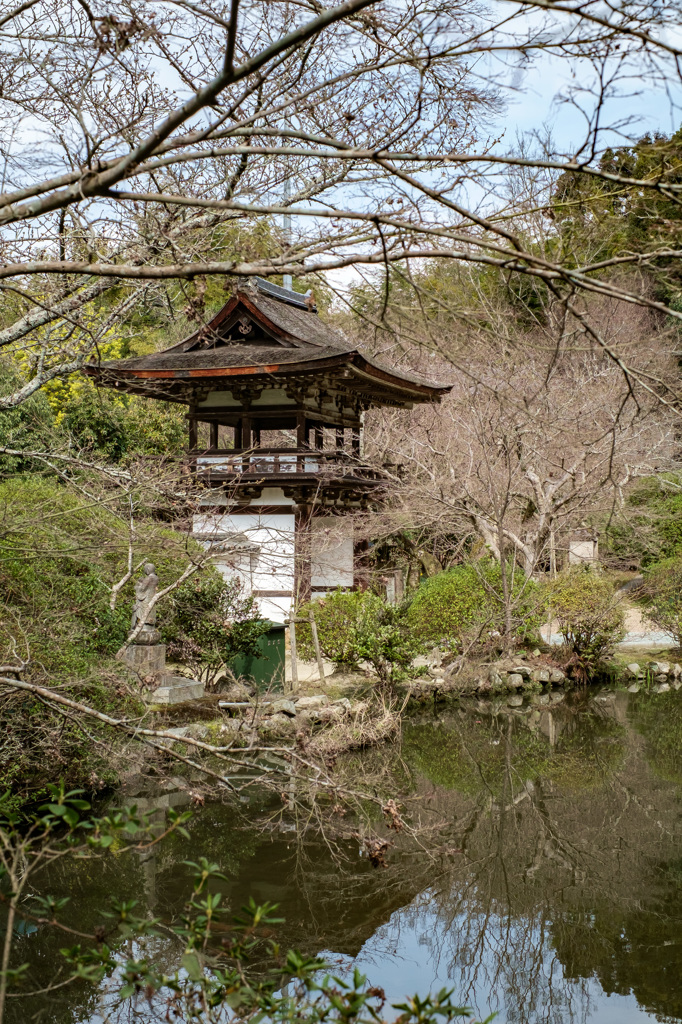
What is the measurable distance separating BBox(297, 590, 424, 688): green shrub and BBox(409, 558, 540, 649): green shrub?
103 cm

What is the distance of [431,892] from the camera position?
5973 millimetres

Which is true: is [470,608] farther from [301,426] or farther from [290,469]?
[301,426]

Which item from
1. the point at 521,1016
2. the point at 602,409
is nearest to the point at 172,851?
the point at 521,1016

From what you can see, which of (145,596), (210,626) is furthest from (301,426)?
(145,596)

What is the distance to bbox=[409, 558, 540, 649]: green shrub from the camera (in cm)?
1244

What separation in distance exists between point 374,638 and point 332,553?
16.9 feet

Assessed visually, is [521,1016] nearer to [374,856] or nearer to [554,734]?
[374,856]

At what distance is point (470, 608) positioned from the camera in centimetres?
1265

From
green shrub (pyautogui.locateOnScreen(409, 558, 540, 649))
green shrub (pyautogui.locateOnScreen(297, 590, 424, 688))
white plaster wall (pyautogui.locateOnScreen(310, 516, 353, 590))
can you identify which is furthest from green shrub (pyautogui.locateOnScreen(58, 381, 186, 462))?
green shrub (pyautogui.locateOnScreen(409, 558, 540, 649))

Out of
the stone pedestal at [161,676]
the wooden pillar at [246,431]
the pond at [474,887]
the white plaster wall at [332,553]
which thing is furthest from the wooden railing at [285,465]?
the pond at [474,887]

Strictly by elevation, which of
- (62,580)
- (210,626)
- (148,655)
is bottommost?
(148,655)

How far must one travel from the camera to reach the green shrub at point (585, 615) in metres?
12.6

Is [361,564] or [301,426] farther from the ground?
[301,426]

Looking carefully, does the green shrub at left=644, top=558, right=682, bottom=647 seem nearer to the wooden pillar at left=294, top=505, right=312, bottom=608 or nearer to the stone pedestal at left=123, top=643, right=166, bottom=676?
the wooden pillar at left=294, top=505, right=312, bottom=608
